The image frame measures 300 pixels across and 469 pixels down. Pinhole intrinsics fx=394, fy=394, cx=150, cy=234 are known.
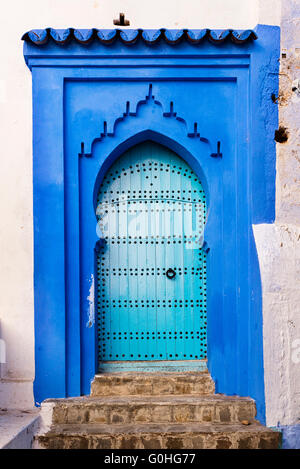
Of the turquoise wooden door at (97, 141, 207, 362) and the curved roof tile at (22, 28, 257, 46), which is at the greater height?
the curved roof tile at (22, 28, 257, 46)

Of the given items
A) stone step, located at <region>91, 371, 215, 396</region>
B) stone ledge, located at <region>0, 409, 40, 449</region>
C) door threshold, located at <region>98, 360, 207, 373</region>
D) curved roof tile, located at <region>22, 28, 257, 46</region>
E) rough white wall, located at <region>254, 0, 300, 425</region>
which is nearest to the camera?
stone ledge, located at <region>0, 409, 40, 449</region>

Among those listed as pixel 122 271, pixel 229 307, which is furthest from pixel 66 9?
pixel 229 307

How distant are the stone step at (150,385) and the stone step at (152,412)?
8.3 inches

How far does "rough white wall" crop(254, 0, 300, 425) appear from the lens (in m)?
3.31

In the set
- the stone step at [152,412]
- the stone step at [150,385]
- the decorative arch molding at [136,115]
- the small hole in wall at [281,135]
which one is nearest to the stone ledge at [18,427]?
the stone step at [152,412]

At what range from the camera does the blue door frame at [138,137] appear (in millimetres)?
3555

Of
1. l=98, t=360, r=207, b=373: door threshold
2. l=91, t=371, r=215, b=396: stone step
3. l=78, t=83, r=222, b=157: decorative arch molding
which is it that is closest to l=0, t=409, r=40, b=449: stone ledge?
l=91, t=371, r=215, b=396: stone step

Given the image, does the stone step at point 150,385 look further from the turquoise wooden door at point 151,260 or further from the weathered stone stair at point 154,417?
the turquoise wooden door at point 151,260

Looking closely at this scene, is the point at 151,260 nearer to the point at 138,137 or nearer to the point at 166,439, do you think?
the point at 138,137

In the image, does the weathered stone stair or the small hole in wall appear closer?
the weathered stone stair

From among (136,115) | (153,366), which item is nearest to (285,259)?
(153,366)

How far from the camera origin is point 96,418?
3.35 meters

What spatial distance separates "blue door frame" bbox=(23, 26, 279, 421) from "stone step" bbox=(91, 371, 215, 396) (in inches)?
4.4

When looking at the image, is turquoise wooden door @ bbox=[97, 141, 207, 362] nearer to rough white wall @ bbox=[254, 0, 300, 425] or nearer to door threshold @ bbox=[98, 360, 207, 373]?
door threshold @ bbox=[98, 360, 207, 373]
